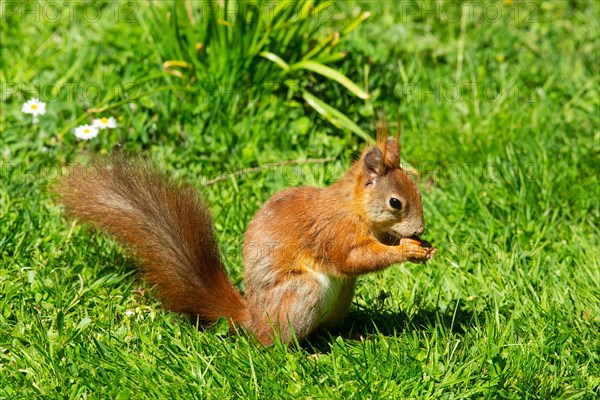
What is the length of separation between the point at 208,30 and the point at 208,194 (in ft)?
2.86

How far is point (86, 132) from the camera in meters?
4.02

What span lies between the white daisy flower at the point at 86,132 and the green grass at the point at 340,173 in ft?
0.30

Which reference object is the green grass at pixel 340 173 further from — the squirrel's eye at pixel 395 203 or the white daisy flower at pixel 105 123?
the squirrel's eye at pixel 395 203

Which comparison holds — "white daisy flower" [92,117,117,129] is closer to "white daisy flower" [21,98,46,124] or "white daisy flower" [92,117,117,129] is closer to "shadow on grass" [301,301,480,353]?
"white daisy flower" [21,98,46,124]

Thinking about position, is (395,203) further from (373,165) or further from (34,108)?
(34,108)

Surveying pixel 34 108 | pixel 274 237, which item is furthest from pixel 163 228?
pixel 34 108

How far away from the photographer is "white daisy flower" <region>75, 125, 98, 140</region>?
3.98 meters

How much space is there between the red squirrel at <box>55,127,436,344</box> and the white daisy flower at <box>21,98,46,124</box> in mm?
1024

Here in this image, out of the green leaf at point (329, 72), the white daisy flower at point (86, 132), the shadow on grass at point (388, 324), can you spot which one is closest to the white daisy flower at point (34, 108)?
the white daisy flower at point (86, 132)

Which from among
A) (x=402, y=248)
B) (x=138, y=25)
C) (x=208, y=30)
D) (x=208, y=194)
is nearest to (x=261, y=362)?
(x=402, y=248)

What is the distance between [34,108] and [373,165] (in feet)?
6.29

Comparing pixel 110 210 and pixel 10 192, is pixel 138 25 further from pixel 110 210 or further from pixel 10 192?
pixel 110 210

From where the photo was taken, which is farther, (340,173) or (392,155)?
(340,173)

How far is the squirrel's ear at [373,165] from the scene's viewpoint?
9.52ft
